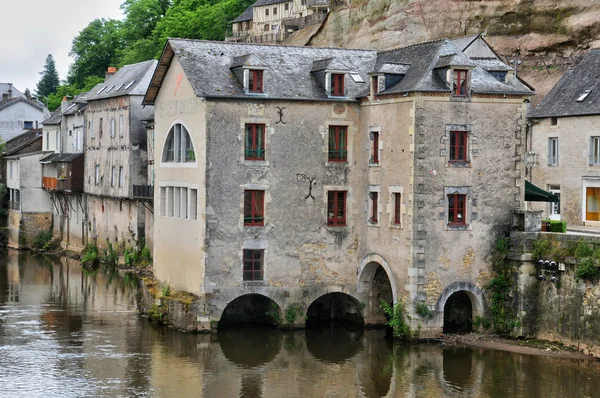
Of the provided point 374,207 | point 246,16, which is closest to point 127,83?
point 374,207

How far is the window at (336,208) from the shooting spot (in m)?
37.9

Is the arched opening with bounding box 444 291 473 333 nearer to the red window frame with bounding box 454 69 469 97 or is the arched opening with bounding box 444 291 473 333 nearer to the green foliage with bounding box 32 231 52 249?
the red window frame with bounding box 454 69 469 97

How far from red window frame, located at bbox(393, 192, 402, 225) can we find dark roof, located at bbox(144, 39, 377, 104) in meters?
4.31

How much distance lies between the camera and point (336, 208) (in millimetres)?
37875

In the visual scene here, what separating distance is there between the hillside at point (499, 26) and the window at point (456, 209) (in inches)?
945

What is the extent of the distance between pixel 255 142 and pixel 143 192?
1838 centimetres

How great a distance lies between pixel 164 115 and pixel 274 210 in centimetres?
653

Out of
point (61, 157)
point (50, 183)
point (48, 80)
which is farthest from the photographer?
point (48, 80)

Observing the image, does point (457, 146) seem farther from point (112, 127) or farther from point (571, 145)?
point (112, 127)

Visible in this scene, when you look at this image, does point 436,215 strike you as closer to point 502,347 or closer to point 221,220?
point 502,347

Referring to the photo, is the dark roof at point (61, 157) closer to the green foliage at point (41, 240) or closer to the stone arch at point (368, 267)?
the green foliage at point (41, 240)

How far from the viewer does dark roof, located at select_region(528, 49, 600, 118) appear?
47.6 m

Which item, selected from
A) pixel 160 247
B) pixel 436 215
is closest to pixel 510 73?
pixel 436 215

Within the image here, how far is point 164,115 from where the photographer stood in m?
40.4
